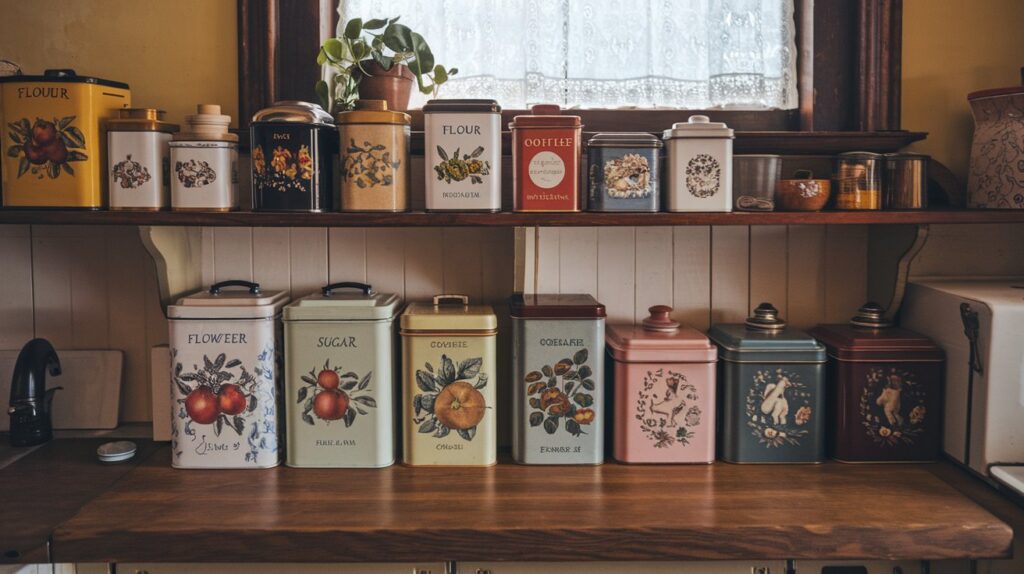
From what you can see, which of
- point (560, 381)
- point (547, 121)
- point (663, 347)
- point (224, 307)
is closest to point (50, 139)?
point (224, 307)

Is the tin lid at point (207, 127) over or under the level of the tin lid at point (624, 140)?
over

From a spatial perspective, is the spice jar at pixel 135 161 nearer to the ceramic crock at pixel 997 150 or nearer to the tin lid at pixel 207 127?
the tin lid at pixel 207 127

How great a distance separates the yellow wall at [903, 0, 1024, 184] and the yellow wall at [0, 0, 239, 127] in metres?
1.53

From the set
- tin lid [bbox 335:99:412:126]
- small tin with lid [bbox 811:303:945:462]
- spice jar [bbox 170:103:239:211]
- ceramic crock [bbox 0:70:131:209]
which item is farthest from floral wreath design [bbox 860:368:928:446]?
ceramic crock [bbox 0:70:131:209]

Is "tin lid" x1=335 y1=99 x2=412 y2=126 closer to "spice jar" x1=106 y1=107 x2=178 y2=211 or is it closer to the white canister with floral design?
"spice jar" x1=106 y1=107 x2=178 y2=211

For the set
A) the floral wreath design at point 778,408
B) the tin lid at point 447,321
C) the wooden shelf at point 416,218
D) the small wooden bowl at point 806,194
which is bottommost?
the floral wreath design at point 778,408

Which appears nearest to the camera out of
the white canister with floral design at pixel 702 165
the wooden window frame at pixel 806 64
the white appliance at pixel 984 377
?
the white appliance at pixel 984 377

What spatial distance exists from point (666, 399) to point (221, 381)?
90 centimetres

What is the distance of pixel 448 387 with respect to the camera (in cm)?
172

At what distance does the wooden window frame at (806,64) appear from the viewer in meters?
1.86

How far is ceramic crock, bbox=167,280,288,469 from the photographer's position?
1.69 m

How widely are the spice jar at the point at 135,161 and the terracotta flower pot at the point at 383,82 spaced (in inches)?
16.4

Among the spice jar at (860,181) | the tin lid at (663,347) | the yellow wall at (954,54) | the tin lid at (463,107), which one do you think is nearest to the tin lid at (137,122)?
the tin lid at (463,107)

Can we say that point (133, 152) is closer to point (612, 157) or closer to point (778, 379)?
point (612, 157)
